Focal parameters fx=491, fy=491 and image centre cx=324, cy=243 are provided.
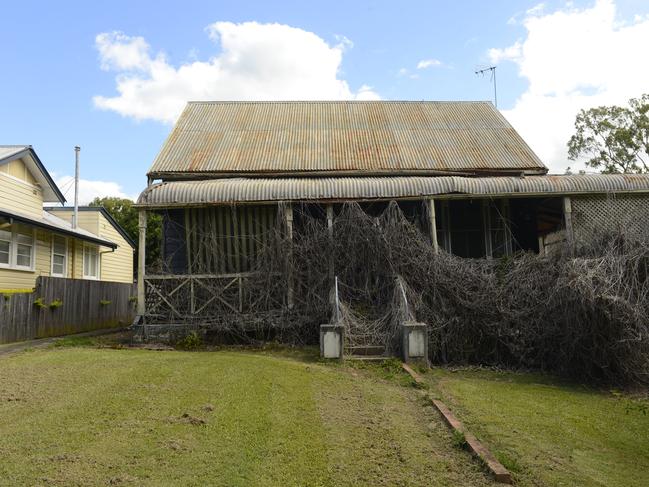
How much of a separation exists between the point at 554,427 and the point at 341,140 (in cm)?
1182

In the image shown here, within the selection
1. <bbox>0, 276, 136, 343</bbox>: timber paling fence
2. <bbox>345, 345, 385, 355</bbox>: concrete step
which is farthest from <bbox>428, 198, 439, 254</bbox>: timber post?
<bbox>0, 276, 136, 343</bbox>: timber paling fence

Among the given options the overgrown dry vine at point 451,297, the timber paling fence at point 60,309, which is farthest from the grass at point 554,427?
the timber paling fence at point 60,309

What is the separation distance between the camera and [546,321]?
9180 millimetres

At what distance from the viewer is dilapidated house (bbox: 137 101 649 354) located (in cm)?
1179

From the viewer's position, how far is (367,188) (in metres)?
12.1

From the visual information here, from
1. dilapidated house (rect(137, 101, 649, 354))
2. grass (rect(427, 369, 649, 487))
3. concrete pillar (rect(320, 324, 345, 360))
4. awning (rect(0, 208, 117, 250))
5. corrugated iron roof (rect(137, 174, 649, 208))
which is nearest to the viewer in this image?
grass (rect(427, 369, 649, 487))

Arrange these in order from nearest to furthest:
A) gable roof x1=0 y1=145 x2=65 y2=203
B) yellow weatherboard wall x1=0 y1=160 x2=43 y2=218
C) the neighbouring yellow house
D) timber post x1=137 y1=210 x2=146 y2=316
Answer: timber post x1=137 y1=210 x2=146 y2=316 → the neighbouring yellow house → yellow weatherboard wall x1=0 y1=160 x2=43 y2=218 → gable roof x1=0 y1=145 x2=65 y2=203

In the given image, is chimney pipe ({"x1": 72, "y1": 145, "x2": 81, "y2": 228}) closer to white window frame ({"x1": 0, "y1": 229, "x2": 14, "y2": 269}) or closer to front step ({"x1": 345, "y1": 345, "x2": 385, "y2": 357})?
white window frame ({"x1": 0, "y1": 229, "x2": 14, "y2": 269})

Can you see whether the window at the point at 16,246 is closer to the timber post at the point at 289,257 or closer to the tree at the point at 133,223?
the timber post at the point at 289,257

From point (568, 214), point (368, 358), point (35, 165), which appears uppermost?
point (35, 165)

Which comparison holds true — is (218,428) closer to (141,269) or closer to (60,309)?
(141,269)

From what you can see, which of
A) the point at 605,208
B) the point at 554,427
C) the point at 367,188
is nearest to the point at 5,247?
the point at 367,188

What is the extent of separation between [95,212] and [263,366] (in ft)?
55.1

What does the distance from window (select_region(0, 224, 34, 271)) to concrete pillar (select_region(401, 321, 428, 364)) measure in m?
11.9
